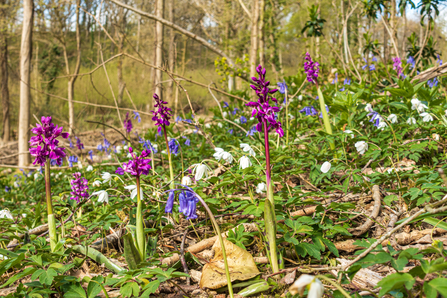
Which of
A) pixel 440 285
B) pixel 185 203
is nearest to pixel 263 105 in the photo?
pixel 185 203

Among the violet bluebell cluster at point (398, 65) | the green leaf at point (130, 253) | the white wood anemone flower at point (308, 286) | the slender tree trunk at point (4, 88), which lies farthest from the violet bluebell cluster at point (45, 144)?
the slender tree trunk at point (4, 88)

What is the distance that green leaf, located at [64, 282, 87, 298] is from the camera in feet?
4.14

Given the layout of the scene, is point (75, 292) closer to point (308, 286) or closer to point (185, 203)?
point (185, 203)

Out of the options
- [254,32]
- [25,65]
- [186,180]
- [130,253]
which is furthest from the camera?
[25,65]

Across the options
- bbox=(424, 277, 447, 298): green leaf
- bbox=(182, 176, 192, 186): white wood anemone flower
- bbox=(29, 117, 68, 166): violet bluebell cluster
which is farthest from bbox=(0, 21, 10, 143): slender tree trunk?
bbox=(424, 277, 447, 298): green leaf

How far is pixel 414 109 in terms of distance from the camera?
3078 mm

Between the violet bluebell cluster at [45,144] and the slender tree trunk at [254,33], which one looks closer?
the violet bluebell cluster at [45,144]

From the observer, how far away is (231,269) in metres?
1.42

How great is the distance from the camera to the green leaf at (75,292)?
126 cm

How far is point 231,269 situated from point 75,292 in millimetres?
696

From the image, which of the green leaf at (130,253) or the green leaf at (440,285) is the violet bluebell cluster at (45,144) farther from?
the green leaf at (440,285)

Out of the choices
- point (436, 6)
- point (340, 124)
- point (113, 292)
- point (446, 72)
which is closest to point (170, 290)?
point (113, 292)

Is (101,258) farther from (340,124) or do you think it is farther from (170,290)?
(340,124)

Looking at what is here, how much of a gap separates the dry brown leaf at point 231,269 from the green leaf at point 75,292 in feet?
1.71
